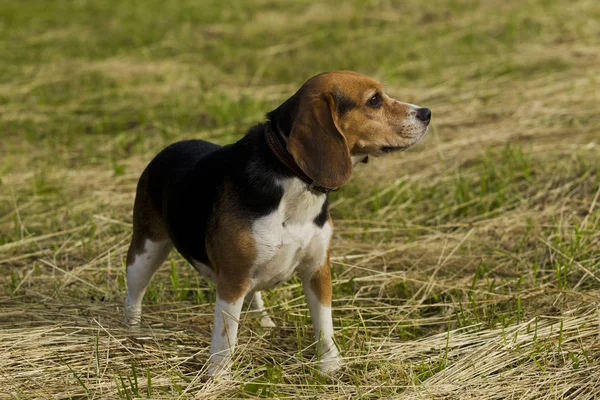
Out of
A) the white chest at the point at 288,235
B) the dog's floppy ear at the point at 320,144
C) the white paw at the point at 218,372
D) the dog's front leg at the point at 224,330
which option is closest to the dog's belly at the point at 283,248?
the white chest at the point at 288,235

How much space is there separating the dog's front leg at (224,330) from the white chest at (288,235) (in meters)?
0.15

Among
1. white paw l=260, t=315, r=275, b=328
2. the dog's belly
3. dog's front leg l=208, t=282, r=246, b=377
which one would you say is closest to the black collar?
the dog's belly

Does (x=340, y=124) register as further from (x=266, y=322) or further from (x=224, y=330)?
(x=266, y=322)

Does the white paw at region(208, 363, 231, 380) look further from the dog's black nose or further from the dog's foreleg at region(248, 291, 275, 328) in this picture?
the dog's black nose

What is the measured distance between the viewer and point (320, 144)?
151 inches

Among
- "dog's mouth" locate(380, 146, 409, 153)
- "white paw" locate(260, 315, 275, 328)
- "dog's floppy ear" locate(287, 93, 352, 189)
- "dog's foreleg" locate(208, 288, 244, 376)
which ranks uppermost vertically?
"dog's floppy ear" locate(287, 93, 352, 189)

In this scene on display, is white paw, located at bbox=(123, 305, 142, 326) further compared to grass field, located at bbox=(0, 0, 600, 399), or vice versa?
white paw, located at bbox=(123, 305, 142, 326)

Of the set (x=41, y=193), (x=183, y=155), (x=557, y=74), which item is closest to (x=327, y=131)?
(x=183, y=155)

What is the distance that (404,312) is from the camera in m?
5.01

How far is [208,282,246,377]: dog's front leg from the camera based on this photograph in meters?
4.07

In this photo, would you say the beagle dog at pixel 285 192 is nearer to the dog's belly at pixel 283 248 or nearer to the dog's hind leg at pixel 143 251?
the dog's belly at pixel 283 248

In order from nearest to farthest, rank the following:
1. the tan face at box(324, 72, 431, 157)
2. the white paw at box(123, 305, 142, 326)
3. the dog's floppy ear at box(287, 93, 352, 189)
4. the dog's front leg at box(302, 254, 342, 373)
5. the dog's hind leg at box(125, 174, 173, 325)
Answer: the dog's floppy ear at box(287, 93, 352, 189) → the tan face at box(324, 72, 431, 157) → the dog's front leg at box(302, 254, 342, 373) → the white paw at box(123, 305, 142, 326) → the dog's hind leg at box(125, 174, 173, 325)

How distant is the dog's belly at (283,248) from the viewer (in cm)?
394

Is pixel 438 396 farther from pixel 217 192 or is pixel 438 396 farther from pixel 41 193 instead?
pixel 41 193
